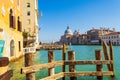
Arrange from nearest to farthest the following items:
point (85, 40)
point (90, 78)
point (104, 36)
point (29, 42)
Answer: point (90, 78)
point (29, 42)
point (104, 36)
point (85, 40)

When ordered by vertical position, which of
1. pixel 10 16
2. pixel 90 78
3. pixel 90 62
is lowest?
pixel 90 78

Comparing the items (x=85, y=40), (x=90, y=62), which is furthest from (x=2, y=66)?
(x=85, y=40)

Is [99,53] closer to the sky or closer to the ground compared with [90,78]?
closer to the sky

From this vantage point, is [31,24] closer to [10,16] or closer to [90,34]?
[10,16]

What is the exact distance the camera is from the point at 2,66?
226cm

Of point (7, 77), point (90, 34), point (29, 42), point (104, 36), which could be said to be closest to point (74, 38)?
point (90, 34)

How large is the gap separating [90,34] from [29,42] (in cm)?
11038

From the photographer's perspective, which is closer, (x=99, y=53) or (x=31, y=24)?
(x=99, y=53)

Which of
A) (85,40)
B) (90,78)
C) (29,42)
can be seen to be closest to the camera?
(90,78)

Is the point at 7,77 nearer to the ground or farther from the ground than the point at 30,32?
nearer to the ground

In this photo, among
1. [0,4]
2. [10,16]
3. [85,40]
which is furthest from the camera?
[85,40]

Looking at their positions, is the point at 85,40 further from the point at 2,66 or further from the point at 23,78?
the point at 2,66

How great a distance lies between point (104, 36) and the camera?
13275cm

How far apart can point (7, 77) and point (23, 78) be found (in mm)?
11438
